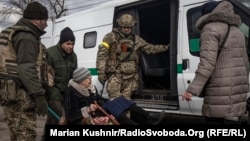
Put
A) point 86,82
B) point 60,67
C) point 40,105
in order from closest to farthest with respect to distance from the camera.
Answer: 1. point 40,105
2. point 86,82
3. point 60,67

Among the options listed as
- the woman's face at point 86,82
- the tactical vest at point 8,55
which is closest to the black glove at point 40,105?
the tactical vest at point 8,55

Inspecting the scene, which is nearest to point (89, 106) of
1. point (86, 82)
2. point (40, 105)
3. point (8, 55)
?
point (86, 82)

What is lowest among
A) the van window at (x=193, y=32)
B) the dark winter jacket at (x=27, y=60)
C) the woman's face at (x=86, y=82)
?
the woman's face at (x=86, y=82)

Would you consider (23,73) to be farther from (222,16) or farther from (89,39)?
(89,39)

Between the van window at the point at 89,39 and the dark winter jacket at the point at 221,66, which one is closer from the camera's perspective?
the dark winter jacket at the point at 221,66

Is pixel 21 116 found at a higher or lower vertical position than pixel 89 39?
lower

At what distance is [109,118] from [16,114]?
100 centimetres

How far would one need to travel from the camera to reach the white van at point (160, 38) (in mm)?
5031

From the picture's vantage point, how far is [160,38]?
675 cm

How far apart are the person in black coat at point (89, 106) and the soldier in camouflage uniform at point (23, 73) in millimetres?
305

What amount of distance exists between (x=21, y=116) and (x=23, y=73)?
1.67 feet

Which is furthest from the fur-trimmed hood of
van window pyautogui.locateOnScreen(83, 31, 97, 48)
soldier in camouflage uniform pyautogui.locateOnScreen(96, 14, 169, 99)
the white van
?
van window pyautogui.locateOnScreen(83, 31, 97, 48)

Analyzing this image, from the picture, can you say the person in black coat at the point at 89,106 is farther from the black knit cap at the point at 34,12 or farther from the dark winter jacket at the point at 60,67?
the dark winter jacket at the point at 60,67

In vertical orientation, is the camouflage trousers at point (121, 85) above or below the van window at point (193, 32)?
below
